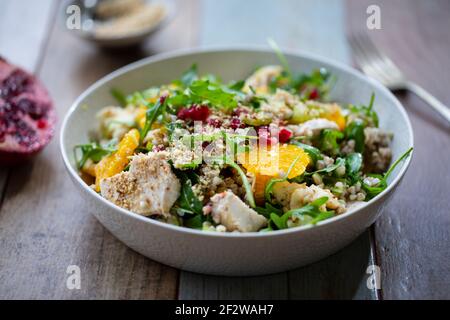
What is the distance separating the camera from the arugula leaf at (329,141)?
118 inches

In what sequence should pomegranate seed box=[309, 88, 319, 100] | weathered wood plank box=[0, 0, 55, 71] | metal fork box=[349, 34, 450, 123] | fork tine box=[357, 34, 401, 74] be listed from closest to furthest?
1. pomegranate seed box=[309, 88, 319, 100]
2. metal fork box=[349, 34, 450, 123]
3. fork tine box=[357, 34, 401, 74]
4. weathered wood plank box=[0, 0, 55, 71]

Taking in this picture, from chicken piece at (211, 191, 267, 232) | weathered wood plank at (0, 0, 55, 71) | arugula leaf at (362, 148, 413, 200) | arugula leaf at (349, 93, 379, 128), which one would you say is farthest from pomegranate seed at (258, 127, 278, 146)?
weathered wood plank at (0, 0, 55, 71)

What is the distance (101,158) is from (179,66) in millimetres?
1066

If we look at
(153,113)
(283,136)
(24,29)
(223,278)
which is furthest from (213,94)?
(24,29)

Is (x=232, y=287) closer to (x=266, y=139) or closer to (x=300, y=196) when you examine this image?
(x=300, y=196)

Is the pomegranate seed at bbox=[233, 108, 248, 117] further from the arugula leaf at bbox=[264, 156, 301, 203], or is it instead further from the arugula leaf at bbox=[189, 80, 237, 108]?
the arugula leaf at bbox=[264, 156, 301, 203]

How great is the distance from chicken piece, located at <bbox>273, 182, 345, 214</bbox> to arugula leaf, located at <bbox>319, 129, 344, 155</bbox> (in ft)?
1.29

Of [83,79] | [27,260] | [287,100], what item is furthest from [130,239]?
[83,79]

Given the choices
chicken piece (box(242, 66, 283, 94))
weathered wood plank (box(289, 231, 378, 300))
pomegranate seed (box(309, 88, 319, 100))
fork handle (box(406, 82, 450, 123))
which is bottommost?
weathered wood plank (box(289, 231, 378, 300))

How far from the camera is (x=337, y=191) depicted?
2732mm

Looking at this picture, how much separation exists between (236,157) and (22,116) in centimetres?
162

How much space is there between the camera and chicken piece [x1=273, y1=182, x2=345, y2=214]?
2.58 meters

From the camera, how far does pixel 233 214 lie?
2.46 metres

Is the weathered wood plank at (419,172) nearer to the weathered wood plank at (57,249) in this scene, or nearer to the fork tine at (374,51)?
the fork tine at (374,51)
